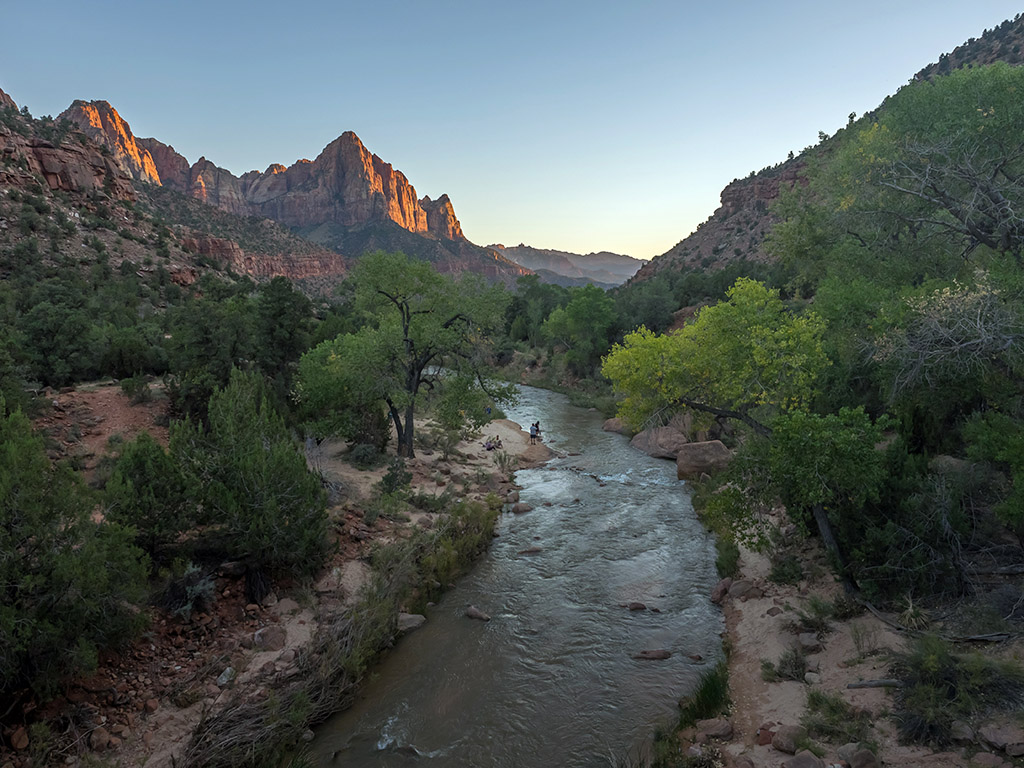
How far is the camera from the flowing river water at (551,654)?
796 centimetres

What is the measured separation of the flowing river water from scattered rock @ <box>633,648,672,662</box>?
3.7 inches

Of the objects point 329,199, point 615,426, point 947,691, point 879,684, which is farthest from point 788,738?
point 329,199

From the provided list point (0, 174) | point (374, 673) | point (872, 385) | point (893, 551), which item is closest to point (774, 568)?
point (893, 551)

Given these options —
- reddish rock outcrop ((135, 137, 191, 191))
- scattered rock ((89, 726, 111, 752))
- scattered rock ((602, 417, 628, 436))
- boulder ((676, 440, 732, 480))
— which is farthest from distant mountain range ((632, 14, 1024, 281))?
reddish rock outcrop ((135, 137, 191, 191))

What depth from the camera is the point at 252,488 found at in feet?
33.5

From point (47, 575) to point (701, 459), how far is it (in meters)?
19.7

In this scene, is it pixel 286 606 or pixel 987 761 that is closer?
pixel 987 761

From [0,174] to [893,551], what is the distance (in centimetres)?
5254

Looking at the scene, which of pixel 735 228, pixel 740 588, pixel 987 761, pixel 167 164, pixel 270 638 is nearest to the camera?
pixel 987 761

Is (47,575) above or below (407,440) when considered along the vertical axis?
above

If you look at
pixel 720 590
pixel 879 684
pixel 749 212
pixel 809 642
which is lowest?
pixel 720 590

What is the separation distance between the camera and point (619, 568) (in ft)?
45.9

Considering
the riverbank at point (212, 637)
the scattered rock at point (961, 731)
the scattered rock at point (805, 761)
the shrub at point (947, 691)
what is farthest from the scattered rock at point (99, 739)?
the scattered rock at point (961, 731)

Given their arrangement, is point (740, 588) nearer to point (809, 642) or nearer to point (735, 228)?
point (809, 642)
